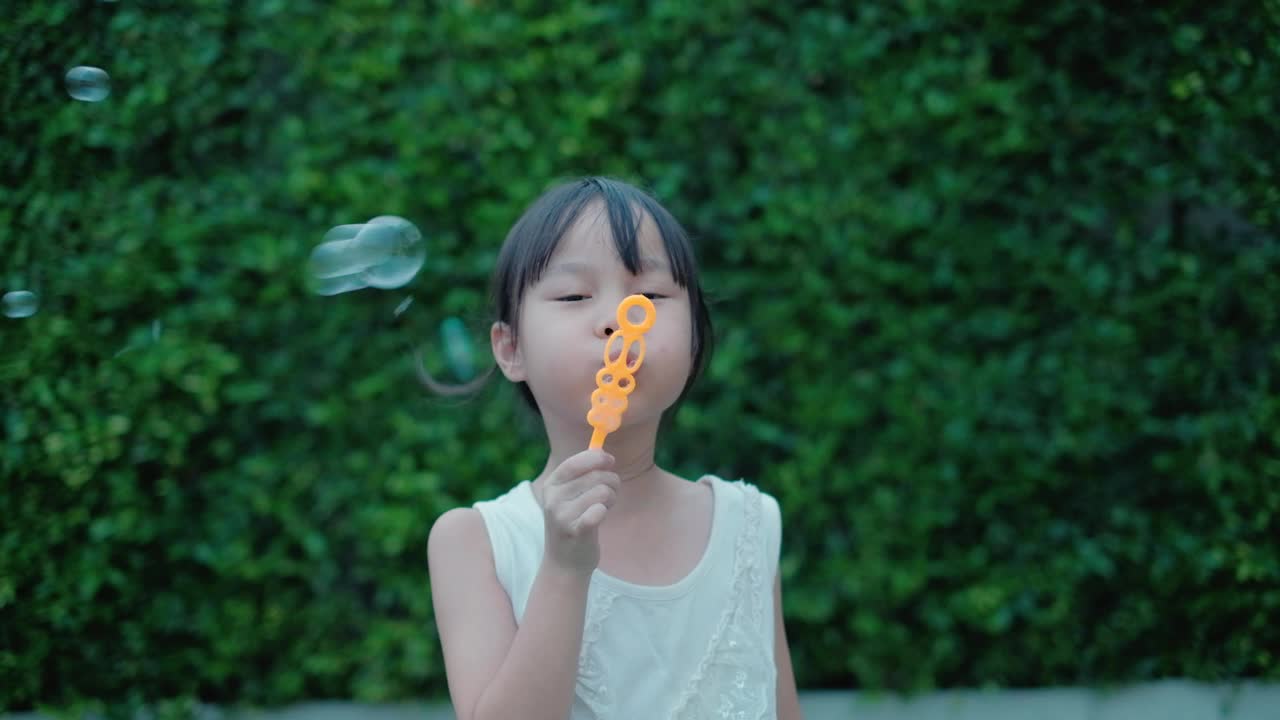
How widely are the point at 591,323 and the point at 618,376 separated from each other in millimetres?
87

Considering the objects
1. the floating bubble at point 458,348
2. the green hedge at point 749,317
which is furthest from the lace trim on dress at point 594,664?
the green hedge at point 749,317

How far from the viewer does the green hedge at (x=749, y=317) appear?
2.89 m

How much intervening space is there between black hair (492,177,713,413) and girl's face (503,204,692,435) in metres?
0.01

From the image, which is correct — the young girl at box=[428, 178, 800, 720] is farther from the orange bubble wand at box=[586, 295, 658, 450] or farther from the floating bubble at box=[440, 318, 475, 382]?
the floating bubble at box=[440, 318, 475, 382]

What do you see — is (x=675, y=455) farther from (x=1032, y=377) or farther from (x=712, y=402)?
(x=1032, y=377)

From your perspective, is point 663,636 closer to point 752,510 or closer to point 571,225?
point 752,510

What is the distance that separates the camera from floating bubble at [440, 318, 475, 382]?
2.48 metres

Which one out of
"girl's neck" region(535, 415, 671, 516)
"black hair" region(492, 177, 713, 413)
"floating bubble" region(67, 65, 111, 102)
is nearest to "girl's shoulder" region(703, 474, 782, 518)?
"girl's neck" region(535, 415, 671, 516)

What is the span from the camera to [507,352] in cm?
149

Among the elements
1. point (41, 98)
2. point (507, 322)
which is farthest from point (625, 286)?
point (41, 98)

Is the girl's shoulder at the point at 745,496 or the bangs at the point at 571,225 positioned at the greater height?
the bangs at the point at 571,225

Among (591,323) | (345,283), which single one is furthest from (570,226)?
(345,283)

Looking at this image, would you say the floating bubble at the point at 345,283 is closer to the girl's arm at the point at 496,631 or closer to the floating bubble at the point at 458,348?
the floating bubble at the point at 458,348

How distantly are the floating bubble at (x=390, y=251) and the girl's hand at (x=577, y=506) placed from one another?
2.82ft
